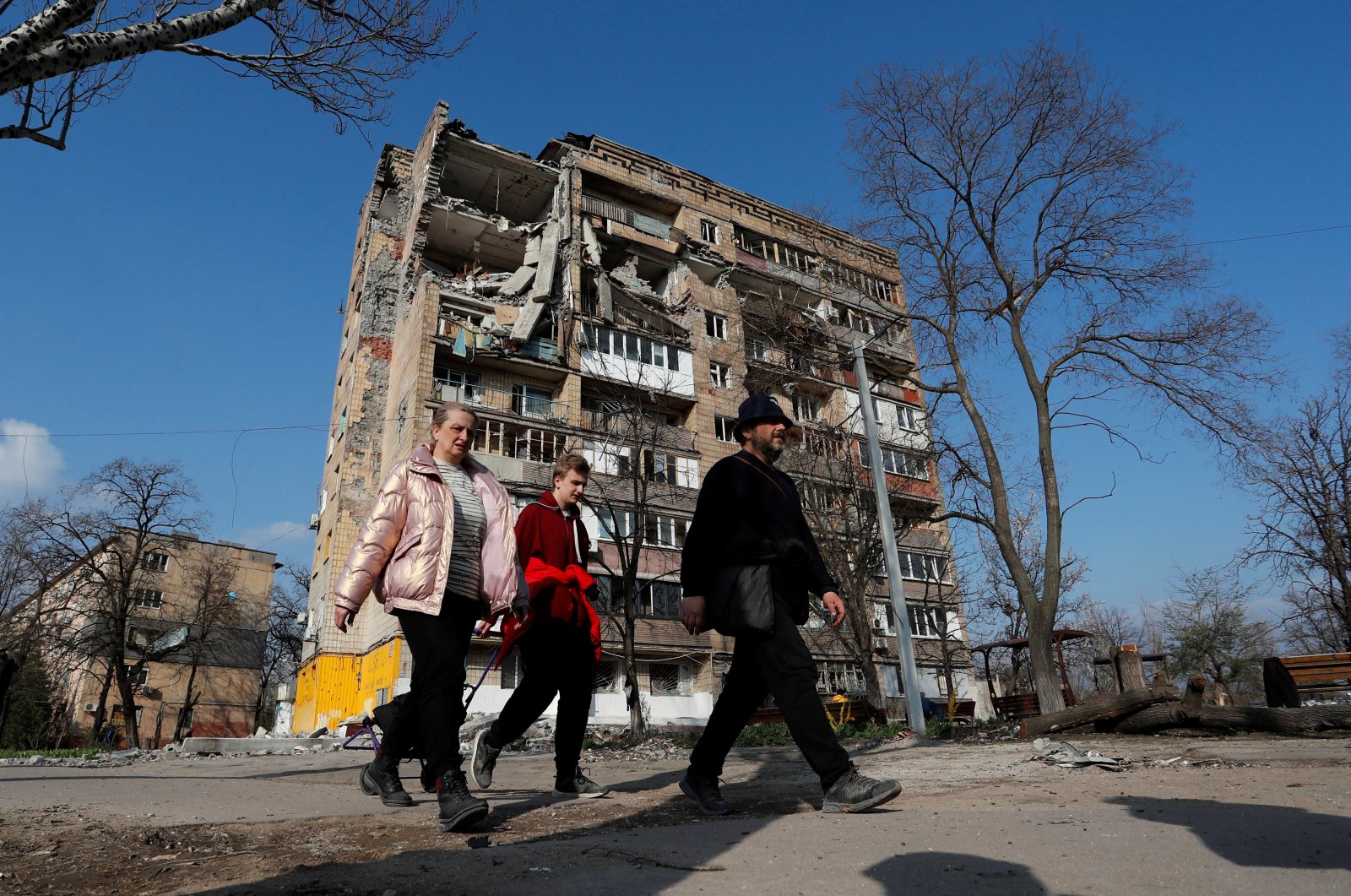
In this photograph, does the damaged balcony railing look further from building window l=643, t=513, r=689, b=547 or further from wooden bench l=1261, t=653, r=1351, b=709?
wooden bench l=1261, t=653, r=1351, b=709

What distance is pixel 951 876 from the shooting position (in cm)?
223

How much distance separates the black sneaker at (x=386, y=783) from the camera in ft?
13.6

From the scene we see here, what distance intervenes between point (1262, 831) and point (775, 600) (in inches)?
77.5

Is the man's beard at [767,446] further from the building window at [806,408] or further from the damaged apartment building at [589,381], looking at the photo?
the building window at [806,408]

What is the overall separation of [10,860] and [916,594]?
36848 millimetres

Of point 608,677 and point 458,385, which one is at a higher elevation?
point 458,385

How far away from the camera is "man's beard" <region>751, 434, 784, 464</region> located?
14.3 feet

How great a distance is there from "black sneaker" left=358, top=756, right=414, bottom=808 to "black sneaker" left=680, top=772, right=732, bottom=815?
1.49m

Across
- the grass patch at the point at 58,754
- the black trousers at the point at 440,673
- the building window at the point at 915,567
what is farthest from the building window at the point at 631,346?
the black trousers at the point at 440,673

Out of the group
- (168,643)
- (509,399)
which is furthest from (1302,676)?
(168,643)

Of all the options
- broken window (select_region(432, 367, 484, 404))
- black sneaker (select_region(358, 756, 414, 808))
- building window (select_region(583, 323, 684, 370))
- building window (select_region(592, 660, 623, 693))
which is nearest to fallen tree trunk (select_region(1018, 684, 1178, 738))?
black sneaker (select_region(358, 756, 414, 808))

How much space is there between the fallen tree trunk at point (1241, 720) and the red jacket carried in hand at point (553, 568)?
5954 mm

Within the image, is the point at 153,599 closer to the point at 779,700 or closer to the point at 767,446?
the point at 767,446

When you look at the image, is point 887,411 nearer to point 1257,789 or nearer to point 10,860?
point 1257,789
